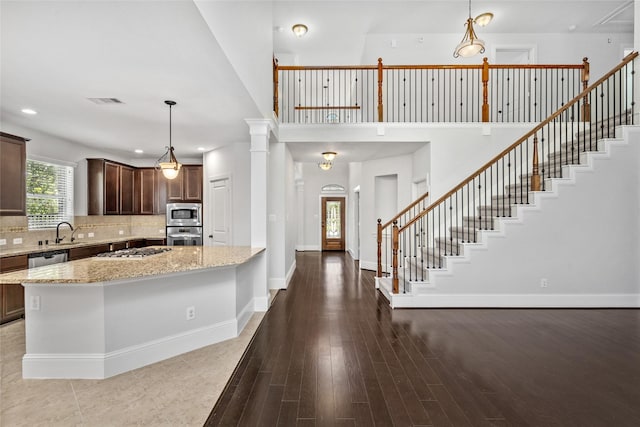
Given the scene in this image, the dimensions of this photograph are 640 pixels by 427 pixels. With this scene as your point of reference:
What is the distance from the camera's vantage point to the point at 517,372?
254 cm

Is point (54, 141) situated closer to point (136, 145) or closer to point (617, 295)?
point (136, 145)

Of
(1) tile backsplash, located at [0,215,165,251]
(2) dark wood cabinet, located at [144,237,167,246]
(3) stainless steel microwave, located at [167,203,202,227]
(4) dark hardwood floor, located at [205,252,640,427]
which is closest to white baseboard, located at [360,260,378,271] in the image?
(4) dark hardwood floor, located at [205,252,640,427]

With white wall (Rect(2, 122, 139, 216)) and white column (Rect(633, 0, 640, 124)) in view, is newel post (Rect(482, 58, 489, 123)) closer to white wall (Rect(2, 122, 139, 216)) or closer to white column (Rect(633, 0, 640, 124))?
white column (Rect(633, 0, 640, 124))

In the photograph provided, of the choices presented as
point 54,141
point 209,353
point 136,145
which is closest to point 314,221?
point 136,145

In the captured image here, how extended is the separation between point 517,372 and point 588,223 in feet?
→ 9.75

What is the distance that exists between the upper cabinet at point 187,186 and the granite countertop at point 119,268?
325cm

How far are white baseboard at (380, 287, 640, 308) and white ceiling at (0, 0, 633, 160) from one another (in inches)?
128

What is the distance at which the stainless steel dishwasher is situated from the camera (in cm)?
398

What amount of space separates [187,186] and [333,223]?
5.71m

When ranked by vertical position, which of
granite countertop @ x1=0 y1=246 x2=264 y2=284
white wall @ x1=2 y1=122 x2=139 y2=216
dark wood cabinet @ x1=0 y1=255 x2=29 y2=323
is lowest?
dark wood cabinet @ x1=0 y1=255 x2=29 y2=323

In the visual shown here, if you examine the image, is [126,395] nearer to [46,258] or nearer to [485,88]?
[46,258]

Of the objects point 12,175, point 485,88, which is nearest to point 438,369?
point 485,88

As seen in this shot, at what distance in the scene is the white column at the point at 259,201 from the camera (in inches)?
167

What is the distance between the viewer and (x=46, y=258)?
13.6 feet
